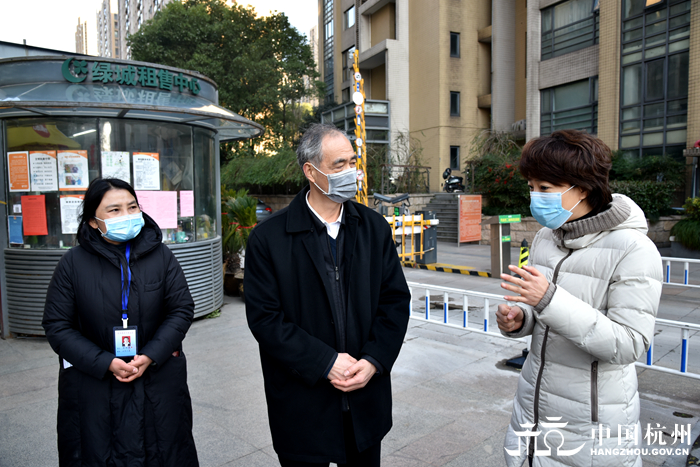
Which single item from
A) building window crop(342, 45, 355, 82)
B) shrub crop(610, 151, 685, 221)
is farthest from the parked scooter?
building window crop(342, 45, 355, 82)

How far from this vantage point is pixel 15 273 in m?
6.14

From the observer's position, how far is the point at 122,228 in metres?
2.79

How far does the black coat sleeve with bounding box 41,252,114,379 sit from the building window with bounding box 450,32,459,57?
79.7 ft

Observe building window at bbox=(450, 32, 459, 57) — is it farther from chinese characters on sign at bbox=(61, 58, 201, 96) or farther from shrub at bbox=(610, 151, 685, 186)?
chinese characters on sign at bbox=(61, 58, 201, 96)

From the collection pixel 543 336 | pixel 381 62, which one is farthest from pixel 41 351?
pixel 381 62

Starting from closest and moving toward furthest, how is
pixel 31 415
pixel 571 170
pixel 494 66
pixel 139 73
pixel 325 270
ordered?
pixel 571 170
pixel 325 270
pixel 31 415
pixel 139 73
pixel 494 66

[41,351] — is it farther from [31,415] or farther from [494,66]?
[494,66]

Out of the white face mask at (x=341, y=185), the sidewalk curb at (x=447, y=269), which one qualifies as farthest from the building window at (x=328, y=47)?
the white face mask at (x=341, y=185)

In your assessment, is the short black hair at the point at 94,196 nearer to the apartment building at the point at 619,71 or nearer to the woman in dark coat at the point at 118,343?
the woman in dark coat at the point at 118,343

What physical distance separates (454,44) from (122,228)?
24.4 m

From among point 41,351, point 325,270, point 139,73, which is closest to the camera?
point 325,270

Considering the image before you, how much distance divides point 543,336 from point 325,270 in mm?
988

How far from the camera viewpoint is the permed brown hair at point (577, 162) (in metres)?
2.05

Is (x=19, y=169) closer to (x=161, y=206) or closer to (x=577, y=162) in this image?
(x=161, y=206)
